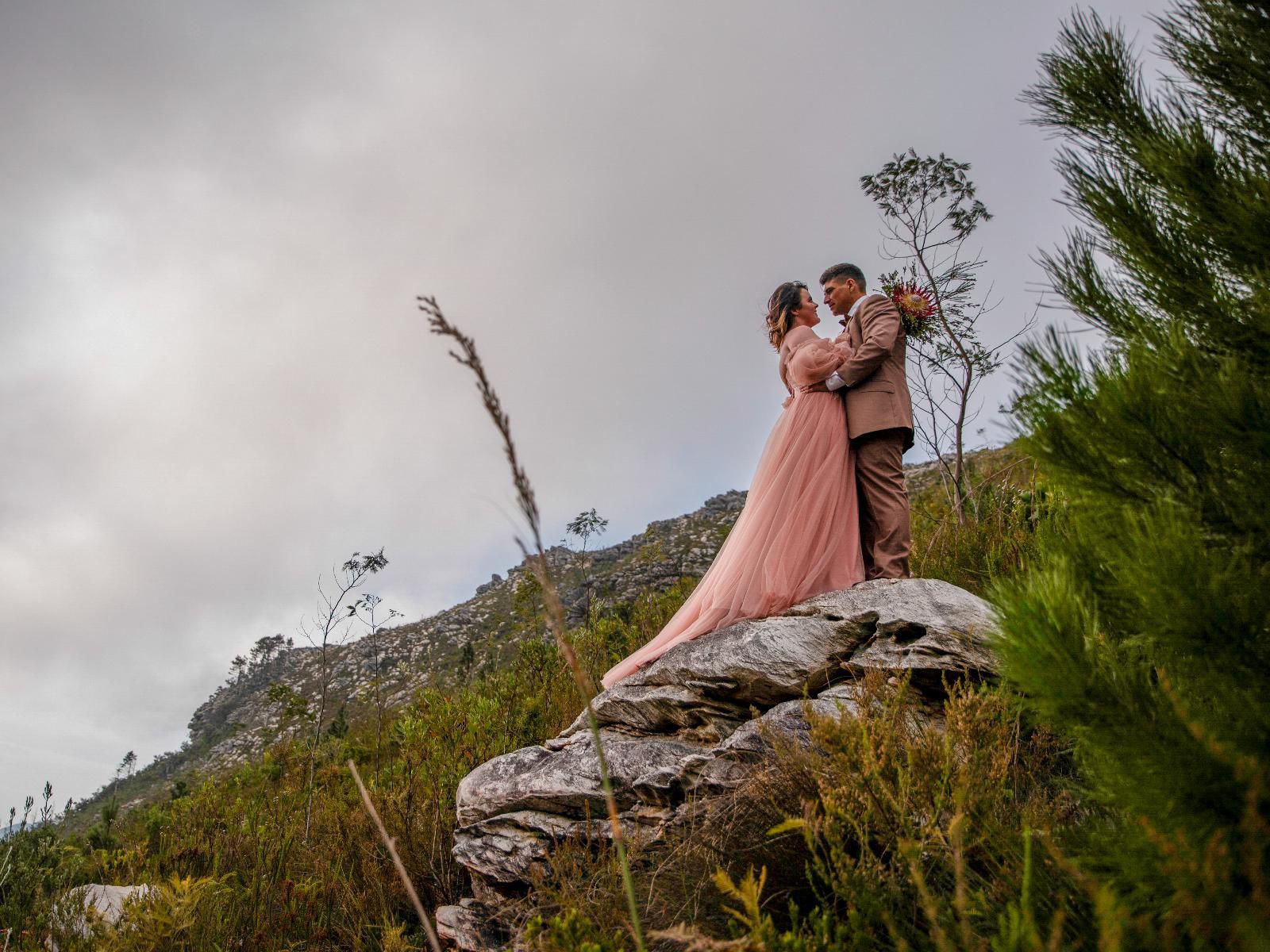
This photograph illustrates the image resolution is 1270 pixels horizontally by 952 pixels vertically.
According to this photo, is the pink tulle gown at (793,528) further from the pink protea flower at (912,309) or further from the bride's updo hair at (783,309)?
the pink protea flower at (912,309)

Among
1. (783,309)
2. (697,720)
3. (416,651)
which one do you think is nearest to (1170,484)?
(697,720)

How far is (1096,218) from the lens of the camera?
1.69m

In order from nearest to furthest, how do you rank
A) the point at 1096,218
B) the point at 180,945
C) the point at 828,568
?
the point at 1096,218
the point at 180,945
the point at 828,568

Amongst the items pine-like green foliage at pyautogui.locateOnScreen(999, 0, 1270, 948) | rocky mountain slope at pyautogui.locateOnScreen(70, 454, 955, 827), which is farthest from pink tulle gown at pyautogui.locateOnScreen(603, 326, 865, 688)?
rocky mountain slope at pyautogui.locateOnScreen(70, 454, 955, 827)

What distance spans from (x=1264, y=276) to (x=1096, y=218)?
1.32 feet

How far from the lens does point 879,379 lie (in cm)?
478

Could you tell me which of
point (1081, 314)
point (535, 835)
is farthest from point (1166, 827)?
point (535, 835)

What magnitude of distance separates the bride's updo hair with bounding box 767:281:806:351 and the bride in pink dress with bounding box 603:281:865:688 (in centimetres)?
34

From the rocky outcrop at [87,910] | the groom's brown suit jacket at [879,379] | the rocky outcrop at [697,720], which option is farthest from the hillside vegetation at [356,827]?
the groom's brown suit jacket at [879,379]

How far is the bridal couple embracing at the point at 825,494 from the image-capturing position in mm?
4344

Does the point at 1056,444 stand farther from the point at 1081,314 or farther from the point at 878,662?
the point at 878,662

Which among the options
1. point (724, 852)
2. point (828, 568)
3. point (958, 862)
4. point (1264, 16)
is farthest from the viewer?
point (828, 568)

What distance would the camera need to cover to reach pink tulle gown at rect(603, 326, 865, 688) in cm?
428

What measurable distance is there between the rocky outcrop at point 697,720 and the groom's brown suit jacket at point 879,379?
133 cm
